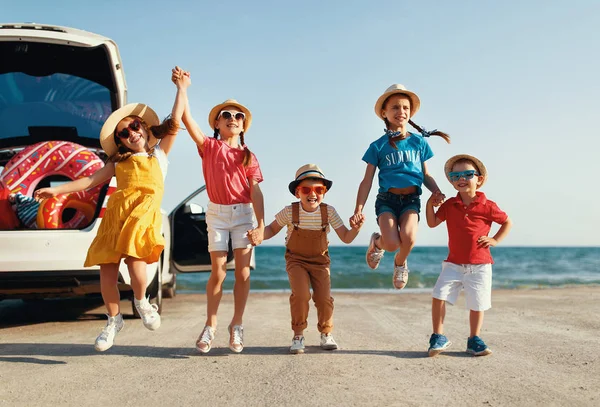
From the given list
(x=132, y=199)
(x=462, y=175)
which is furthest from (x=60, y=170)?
(x=462, y=175)

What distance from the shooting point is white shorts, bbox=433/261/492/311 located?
4.68m

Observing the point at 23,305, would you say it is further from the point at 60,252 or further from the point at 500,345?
the point at 500,345

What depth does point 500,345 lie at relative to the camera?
499cm

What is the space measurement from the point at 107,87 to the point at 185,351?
3.42 metres

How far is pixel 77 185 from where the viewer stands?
4.50m

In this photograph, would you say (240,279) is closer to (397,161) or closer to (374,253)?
A: (374,253)

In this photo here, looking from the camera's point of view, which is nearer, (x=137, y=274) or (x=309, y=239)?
(x=137, y=274)

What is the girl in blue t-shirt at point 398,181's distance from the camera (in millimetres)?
4961

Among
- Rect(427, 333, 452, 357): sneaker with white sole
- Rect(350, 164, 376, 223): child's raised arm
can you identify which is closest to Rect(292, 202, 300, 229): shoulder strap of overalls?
Rect(350, 164, 376, 223): child's raised arm

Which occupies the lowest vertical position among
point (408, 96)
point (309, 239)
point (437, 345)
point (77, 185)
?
point (437, 345)

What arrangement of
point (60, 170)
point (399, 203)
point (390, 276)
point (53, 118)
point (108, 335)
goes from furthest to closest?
point (390, 276) → point (53, 118) → point (60, 170) → point (399, 203) → point (108, 335)

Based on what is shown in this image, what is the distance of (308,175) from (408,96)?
1.24 metres

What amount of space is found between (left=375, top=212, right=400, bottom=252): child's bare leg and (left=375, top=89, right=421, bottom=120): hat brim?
996 millimetres

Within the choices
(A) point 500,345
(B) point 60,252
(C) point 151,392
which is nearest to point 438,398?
(C) point 151,392
